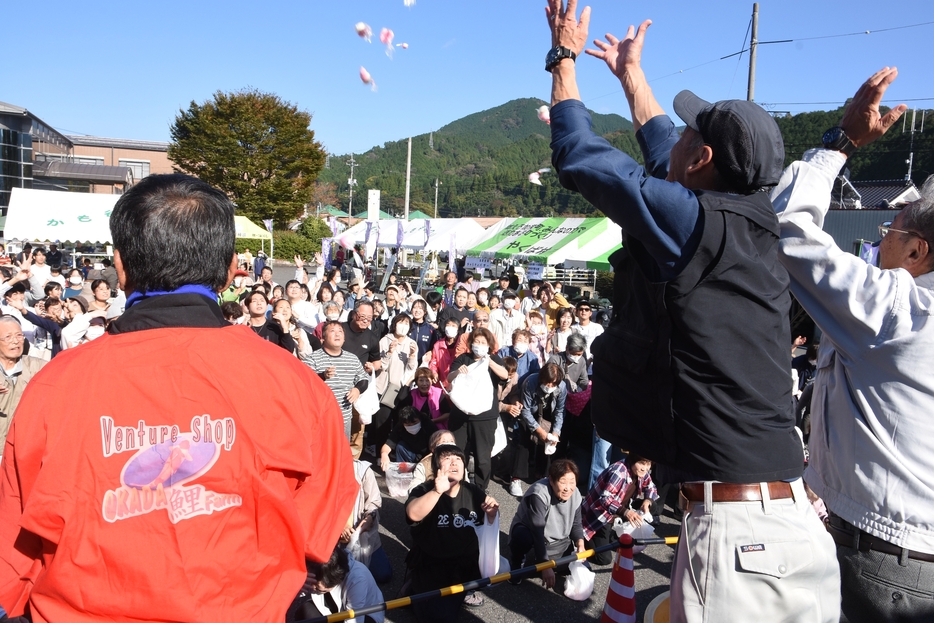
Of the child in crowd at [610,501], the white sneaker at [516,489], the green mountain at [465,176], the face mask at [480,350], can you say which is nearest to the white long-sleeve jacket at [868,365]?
the child in crowd at [610,501]

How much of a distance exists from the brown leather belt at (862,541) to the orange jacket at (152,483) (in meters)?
1.57

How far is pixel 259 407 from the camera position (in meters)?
1.39

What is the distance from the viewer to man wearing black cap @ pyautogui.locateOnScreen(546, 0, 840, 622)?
142 cm

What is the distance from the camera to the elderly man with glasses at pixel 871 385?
1722 mm

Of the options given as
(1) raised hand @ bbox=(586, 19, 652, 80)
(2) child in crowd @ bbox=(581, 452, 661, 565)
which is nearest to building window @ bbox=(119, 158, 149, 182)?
(2) child in crowd @ bbox=(581, 452, 661, 565)

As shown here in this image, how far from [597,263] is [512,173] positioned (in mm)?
84110

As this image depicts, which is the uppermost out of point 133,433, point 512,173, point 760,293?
point 512,173

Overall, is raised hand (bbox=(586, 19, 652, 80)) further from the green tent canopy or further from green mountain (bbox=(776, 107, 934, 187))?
green mountain (bbox=(776, 107, 934, 187))

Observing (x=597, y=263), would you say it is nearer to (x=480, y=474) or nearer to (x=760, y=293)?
(x=480, y=474)

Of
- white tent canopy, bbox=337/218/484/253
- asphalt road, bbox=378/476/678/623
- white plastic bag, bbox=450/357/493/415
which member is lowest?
asphalt road, bbox=378/476/678/623

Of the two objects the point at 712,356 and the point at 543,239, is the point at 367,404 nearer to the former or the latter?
the point at 712,356

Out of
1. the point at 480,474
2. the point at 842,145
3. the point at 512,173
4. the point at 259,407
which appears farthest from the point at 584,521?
the point at 512,173

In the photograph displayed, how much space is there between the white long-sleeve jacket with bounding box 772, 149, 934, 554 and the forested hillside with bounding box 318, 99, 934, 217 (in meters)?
42.5

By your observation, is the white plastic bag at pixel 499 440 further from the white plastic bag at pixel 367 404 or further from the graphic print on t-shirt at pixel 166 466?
the graphic print on t-shirt at pixel 166 466
